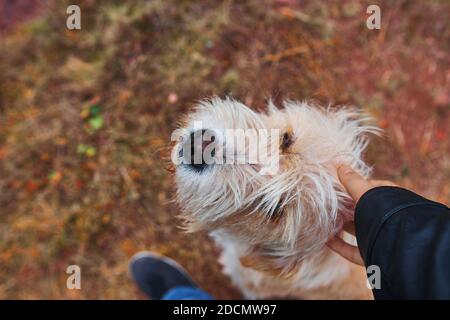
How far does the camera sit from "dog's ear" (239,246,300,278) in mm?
2131

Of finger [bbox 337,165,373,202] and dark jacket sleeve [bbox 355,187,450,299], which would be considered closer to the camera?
dark jacket sleeve [bbox 355,187,450,299]

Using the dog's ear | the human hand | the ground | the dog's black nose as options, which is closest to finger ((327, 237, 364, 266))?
the human hand

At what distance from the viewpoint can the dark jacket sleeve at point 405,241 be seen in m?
1.31

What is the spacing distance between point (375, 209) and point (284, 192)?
41cm

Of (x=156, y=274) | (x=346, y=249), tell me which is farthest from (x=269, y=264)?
(x=156, y=274)

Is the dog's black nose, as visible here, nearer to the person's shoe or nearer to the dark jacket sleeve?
the dark jacket sleeve

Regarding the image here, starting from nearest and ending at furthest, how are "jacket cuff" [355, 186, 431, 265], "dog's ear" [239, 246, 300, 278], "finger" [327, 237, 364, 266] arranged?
"jacket cuff" [355, 186, 431, 265] < "finger" [327, 237, 364, 266] < "dog's ear" [239, 246, 300, 278]

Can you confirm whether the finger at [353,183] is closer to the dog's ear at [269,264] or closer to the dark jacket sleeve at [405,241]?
the dark jacket sleeve at [405,241]

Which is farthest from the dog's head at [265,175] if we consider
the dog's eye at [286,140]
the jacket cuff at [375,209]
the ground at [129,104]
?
the ground at [129,104]

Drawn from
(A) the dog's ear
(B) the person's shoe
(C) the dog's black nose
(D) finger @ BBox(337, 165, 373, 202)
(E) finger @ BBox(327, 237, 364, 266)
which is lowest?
(B) the person's shoe

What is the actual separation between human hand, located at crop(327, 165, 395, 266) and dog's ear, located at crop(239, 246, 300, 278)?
24 cm

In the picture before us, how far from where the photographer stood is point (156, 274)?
3.15 m

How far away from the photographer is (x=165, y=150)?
7.29ft
